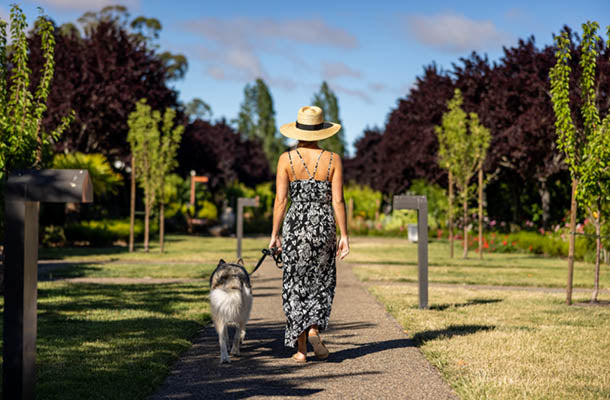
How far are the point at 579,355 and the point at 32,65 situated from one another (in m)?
25.4

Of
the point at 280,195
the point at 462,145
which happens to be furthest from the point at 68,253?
the point at 280,195

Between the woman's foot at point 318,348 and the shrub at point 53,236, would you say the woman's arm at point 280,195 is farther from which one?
the shrub at point 53,236

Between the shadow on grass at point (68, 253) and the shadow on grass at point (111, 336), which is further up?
the shadow on grass at point (68, 253)

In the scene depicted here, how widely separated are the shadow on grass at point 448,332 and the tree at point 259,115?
8184 centimetres

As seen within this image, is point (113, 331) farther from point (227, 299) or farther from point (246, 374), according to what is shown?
point (246, 374)

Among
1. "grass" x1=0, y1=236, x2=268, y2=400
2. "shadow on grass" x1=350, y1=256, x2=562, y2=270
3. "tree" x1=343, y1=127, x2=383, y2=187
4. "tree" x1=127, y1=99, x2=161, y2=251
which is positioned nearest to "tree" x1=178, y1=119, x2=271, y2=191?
"tree" x1=343, y1=127, x2=383, y2=187

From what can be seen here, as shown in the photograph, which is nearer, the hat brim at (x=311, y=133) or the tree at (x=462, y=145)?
the hat brim at (x=311, y=133)

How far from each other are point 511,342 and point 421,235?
8.53 ft

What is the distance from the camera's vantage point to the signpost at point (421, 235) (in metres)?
8.81

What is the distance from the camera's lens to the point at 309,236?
5.92m

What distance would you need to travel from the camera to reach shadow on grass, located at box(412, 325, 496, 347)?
6.91 meters

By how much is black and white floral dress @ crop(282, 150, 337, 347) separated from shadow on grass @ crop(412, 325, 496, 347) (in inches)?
53.8

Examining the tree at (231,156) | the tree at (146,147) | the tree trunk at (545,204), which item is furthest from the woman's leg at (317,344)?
the tree at (231,156)

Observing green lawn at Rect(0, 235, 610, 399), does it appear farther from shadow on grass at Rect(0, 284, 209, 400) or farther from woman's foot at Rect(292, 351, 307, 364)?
woman's foot at Rect(292, 351, 307, 364)
